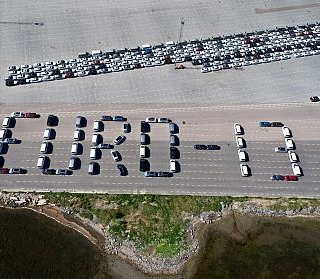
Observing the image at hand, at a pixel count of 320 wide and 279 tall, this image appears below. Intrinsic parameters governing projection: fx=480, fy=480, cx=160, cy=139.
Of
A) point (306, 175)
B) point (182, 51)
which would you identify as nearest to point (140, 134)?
point (182, 51)

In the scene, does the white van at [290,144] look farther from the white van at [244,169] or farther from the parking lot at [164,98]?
the white van at [244,169]

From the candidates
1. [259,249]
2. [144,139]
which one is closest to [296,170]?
[259,249]

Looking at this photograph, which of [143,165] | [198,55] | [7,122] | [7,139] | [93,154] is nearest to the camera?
[143,165]

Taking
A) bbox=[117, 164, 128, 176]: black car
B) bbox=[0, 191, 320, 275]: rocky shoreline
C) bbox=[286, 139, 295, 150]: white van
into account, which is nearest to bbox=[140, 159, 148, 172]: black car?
bbox=[117, 164, 128, 176]: black car

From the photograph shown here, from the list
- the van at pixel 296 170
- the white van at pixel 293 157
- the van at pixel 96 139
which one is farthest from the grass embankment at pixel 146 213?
the white van at pixel 293 157

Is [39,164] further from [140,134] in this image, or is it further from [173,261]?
[173,261]

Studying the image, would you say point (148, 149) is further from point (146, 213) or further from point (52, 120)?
point (52, 120)
